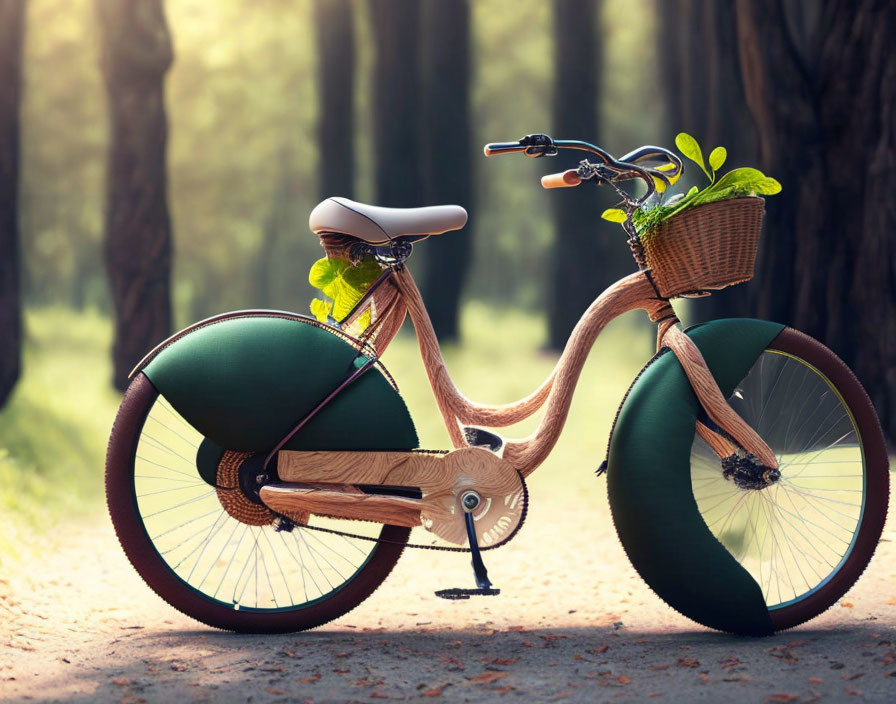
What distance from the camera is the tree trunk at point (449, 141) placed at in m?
13.8

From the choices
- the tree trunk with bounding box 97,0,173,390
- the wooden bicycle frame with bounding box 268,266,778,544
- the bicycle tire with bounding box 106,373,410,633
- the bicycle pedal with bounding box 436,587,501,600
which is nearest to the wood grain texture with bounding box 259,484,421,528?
the wooden bicycle frame with bounding box 268,266,778,544

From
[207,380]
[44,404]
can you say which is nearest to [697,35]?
[44,404]

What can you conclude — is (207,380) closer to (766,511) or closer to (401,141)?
(766,511)

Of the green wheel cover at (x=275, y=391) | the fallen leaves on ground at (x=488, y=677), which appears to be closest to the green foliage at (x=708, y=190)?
the green wheel cover at (x=275, y=391)

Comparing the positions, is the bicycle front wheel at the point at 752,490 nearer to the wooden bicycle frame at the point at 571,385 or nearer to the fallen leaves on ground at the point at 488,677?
the wooden bicycle frame at the point at 571,385

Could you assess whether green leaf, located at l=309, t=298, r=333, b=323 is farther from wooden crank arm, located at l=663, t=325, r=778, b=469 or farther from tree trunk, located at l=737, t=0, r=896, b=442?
tree trunk, located at l=737, t=0, r=896, b=442

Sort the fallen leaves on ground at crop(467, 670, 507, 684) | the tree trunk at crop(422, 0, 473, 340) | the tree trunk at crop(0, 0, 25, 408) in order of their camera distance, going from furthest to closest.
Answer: the tree trunk at crop(422, 0, 473, 340), the tree trunk at crop(0, 0, 25, 408), the fallen leaves on ground at crop(467, 670, 507, 684)

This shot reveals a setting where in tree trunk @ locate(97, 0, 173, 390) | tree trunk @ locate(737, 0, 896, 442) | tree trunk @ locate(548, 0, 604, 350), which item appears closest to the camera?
tree trunk @ locate(737, 0, 896, 442)

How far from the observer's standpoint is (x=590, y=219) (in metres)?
13.6

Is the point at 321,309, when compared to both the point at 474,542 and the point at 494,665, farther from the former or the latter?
the point at 494,665

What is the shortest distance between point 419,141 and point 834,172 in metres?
7.76

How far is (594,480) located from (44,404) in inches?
167

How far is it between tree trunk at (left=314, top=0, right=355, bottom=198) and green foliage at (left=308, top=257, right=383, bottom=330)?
11.1m

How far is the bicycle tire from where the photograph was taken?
4004 mm
